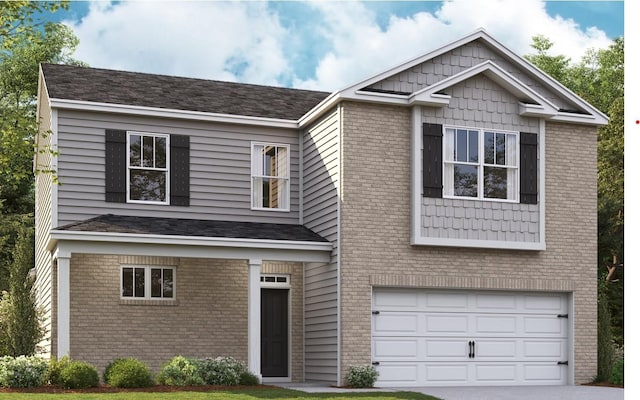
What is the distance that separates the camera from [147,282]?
19500mm

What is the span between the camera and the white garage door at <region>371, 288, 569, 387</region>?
59.9 feet

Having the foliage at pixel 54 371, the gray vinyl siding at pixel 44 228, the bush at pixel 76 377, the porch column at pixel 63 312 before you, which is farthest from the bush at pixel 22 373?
the gray vinyl siding at pixel 44 228

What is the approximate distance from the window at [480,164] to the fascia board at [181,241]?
302cm

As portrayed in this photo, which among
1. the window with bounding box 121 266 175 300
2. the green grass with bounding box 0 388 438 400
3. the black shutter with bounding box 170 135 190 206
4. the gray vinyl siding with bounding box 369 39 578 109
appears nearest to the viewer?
the green grass with bounding box 0 388 438 400

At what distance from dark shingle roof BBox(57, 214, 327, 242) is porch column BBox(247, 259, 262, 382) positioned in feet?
2.37

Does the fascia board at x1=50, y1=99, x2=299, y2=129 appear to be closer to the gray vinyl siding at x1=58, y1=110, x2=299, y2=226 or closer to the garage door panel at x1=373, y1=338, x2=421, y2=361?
the gray vinyl siding at x1=58, y1=110, x2=299, y2=226

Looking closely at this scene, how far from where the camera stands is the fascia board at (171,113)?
1894 cm

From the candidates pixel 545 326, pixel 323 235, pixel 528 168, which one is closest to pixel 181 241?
pixel 323 235

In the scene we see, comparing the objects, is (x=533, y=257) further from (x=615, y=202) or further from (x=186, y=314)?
(x=615, y=202)

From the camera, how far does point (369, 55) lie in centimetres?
7894

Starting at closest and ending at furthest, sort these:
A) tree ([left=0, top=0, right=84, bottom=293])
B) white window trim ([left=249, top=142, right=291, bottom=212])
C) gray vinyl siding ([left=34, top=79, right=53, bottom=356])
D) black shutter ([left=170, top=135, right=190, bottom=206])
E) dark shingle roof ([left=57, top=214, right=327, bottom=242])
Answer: dark shingle roof ([left=57, top=214, right=327, bottom=242]) → gray vinyl siding ([left=34, top=79, right=53, bottom=356]) → black shutter ([left=170, top=135, right=190, bottom=206]) → white window trim ([left=249, top=142, right=291, bottom=212]) → tree ([left=0, top=0, right=84, bottom=293])

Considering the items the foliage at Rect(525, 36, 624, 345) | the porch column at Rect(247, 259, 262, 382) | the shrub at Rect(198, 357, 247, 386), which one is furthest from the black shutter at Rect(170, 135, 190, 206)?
the foliage at Rect(525, 36, 624, 345)

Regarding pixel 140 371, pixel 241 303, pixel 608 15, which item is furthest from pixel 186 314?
pixel 608 15

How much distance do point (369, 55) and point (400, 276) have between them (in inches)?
2457
